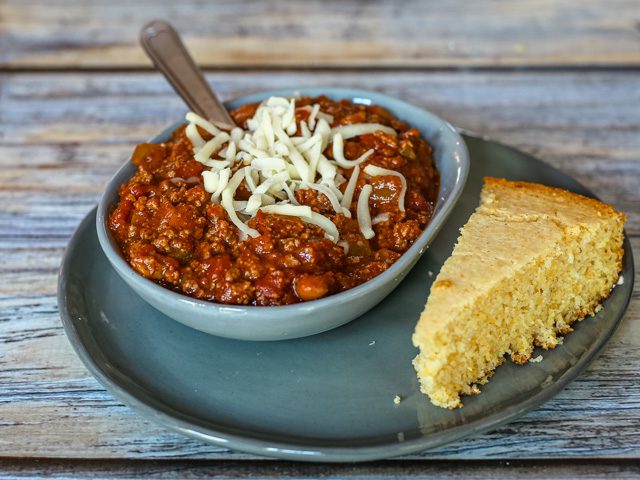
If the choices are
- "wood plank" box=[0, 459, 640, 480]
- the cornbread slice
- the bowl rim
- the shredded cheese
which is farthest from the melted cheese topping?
"wood plank" box=[0, 459, 640, 480]

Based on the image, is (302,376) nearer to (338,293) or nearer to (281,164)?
(338,293)

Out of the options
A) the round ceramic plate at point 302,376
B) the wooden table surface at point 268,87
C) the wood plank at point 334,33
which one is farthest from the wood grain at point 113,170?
the wood plank at point 334,33

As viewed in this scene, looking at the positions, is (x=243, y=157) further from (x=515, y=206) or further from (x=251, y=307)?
(x=515, y=206)

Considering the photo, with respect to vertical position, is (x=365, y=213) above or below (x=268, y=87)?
above

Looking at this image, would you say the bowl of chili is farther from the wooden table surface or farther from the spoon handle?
the wooden table surface

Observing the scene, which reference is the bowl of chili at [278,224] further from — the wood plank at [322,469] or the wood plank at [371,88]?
the wood plank at [371,88]

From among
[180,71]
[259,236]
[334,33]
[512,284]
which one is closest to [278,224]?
[259,236]
